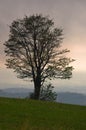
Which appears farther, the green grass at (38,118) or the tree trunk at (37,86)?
the tree trunk at (37,86)

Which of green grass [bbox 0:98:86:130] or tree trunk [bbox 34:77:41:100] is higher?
tree trunk [bbox 34:77:41:100]

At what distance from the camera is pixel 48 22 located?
7512cm

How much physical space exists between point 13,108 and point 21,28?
37.5 metres

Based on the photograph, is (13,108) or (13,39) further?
(13,39)

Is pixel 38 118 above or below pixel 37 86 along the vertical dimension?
below

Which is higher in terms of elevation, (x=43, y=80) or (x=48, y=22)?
(x=48, y=22)

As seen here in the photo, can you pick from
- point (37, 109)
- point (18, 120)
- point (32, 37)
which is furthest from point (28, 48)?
point (18, 120)

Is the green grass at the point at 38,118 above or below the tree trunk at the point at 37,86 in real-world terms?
below

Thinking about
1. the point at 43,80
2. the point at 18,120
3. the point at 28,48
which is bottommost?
the point at 18,120

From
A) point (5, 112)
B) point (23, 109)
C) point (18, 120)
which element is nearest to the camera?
point (18, 120)

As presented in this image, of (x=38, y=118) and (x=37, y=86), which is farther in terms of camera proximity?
(x=37, y=86)

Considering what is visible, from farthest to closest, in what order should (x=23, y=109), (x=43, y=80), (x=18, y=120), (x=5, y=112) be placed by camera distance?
1. (x=43, y=80)
2. (x=23, y=109)
3. (x=5, y=112)
4. (x=18, y=120)

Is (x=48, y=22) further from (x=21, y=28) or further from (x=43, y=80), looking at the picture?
(x=43, y=80)

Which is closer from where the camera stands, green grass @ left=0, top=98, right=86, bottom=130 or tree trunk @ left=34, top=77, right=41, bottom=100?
green grass @ left=0, top=98, right=86, bottom=130
